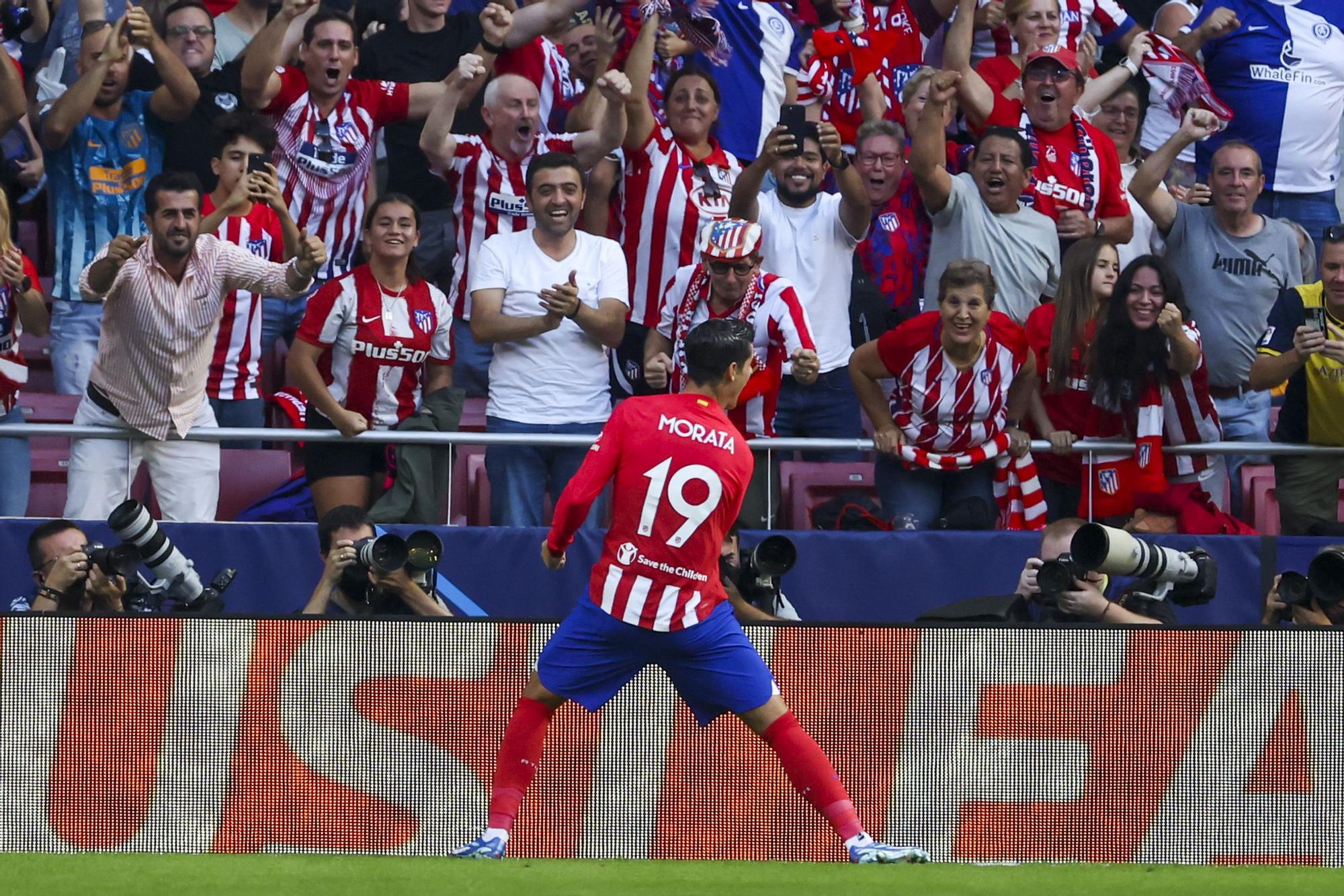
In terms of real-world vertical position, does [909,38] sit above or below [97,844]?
above

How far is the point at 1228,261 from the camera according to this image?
Result: 10445 mm

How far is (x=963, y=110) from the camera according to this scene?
11.1m

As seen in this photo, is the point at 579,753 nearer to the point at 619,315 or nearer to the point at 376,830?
the point at 376,830

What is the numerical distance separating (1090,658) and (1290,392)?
311 centimetres

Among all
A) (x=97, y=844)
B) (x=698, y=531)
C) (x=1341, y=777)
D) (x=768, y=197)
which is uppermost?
(x=768, y=197)

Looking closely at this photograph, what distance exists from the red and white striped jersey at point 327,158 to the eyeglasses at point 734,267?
2.31 m

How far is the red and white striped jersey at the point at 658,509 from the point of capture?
6.37 m

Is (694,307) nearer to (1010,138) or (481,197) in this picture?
(481,197)

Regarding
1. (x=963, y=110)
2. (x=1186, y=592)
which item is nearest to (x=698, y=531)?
(x=1186, y=592)

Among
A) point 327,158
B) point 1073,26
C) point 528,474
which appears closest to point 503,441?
point 528,474

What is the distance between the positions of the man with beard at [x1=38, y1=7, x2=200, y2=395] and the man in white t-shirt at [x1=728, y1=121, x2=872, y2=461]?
3067 mm

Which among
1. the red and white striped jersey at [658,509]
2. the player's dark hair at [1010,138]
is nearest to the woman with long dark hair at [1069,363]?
the player's dark hair at [1010,138]

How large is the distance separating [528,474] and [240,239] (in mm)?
2112

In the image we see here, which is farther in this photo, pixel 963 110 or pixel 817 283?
pixel 963 110
